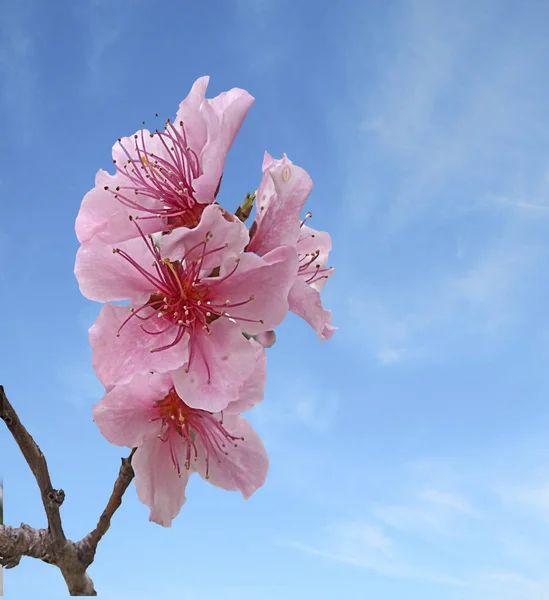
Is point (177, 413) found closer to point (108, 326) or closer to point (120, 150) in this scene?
point (108, 326)

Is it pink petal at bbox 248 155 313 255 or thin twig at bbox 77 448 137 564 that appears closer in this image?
pink petal at bbox 248 155 313 255

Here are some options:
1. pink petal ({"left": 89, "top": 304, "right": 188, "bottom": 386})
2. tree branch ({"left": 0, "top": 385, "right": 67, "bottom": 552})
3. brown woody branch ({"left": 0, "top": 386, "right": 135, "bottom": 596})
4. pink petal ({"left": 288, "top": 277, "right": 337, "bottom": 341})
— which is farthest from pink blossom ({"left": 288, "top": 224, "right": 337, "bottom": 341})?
tree branch ({"left": 0, "top": 385, "right": 67, "bottom": 552})

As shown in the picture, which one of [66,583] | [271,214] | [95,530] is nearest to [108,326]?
[271,214]

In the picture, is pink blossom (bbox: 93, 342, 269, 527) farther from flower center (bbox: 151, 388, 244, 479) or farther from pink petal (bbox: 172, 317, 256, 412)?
pink petal (bbox: 172, 317, 256, 412)

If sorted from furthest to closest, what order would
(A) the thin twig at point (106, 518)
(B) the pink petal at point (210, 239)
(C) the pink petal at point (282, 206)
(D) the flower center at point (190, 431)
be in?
(A) the thin twig at point (106, 518), (D) the flower center at point (190, 431), (C) the pink petal at point (282, 206), (B) the pink petal at point (210, 239)

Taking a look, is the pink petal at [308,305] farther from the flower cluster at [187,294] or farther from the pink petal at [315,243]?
the pink petal at [315,243]

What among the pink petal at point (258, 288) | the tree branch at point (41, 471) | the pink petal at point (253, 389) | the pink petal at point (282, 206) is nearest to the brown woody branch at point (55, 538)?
the tree branch at point (41, 471)
